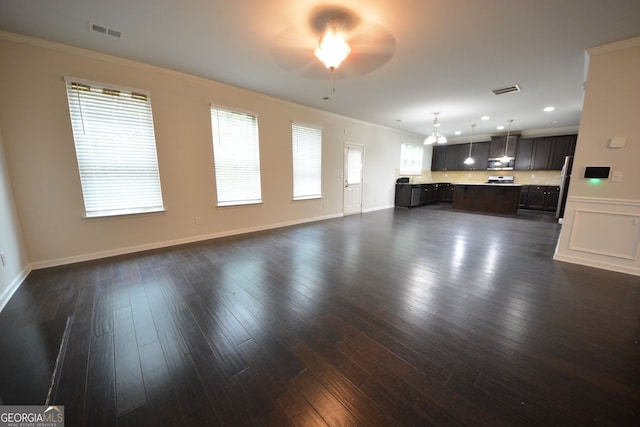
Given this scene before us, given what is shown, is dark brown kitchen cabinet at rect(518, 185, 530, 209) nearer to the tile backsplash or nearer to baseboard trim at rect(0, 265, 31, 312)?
the tile backsplash

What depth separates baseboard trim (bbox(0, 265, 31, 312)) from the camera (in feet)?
7.04

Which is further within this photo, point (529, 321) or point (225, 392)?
point (529, 321)

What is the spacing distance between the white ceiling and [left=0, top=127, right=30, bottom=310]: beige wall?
5.63 feet

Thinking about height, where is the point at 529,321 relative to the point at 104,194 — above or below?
below

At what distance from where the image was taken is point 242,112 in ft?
14.3

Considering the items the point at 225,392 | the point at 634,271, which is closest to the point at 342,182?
the point at 634,271

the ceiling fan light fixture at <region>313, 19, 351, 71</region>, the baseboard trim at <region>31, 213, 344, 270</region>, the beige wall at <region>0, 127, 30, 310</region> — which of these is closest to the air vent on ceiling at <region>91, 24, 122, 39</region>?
the beige wall at <region>0, 127, 30, 310</region>

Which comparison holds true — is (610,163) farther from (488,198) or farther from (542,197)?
(542,197)

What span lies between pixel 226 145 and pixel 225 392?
13.0ft

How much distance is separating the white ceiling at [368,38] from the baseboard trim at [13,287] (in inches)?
106

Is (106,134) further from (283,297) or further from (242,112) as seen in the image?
(283,297)

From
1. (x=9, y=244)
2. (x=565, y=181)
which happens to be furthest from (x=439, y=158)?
(x=9, y=244)

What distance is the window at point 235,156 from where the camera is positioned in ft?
13.7

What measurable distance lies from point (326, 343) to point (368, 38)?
3.16 meters
